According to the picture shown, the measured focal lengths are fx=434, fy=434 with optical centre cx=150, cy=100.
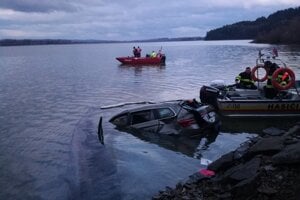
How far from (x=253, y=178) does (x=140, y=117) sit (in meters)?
8.35

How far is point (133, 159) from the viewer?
13727 mm

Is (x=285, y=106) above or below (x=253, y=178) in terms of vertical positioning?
below

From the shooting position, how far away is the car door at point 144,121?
53.1 feet

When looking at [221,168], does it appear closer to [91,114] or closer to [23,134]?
[23,134]

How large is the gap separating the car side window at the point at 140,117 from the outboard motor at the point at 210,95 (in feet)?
14.5

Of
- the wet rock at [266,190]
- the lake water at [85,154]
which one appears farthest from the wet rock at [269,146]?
the wet rock at [266,190]

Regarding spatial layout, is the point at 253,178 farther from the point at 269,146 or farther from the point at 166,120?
the point at 166,120

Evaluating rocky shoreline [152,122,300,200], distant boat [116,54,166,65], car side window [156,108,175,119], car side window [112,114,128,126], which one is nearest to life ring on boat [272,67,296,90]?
car side window [156,108,175,119]

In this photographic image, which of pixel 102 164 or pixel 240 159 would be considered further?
pixel 102 164

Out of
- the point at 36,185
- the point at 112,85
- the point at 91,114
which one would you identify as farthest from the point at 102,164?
the point at 112,85

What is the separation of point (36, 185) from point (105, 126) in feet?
21.6

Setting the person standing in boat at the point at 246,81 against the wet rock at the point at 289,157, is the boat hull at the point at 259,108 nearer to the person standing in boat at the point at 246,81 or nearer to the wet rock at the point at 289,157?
the person standing in boat at the point at 246,81

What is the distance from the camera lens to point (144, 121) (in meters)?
16.6

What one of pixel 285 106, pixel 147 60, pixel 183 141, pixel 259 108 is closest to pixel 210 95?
pixel 259 108
